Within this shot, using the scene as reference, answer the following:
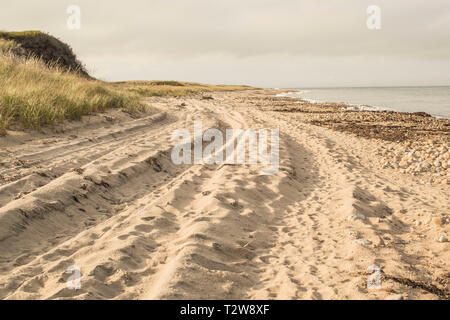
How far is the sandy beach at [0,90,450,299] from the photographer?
2.56 meters

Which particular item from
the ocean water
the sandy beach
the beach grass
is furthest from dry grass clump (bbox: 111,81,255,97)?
the sandy beach

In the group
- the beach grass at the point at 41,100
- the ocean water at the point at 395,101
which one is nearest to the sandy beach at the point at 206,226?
the beach grass at the point at 41,100

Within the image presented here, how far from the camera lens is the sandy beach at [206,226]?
2.56m

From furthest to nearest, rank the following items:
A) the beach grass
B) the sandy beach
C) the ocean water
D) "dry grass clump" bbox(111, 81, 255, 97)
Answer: "dry grass clump" bbox(111, 81, 255, 97) → the ocean water → the beach grass → the sandy beach

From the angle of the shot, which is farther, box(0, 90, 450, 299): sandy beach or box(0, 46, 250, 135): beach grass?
box(0, 46, 250, 135): beach grass

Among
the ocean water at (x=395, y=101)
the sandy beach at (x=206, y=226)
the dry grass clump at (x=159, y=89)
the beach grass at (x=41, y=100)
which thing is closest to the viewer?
the sandy beach at (x=206, y=226)

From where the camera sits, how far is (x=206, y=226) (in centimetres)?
349

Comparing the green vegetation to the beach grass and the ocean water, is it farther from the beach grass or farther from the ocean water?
the ocean water

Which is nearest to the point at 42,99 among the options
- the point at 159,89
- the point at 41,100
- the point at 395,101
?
the point at 41,100

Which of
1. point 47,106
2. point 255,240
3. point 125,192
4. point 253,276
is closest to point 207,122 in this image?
point 47,106

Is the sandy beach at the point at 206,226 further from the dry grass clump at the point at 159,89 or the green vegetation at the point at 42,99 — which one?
the dry grass clump at the point at 159,89

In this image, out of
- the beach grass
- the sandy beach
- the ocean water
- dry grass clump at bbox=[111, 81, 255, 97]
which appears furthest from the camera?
dry grass clump at bbox=[111, 81, 255, 97]

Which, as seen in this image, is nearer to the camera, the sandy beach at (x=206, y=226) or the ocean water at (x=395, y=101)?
the sandy beach at (x=206, y=226)

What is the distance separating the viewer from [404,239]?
3.64 m
